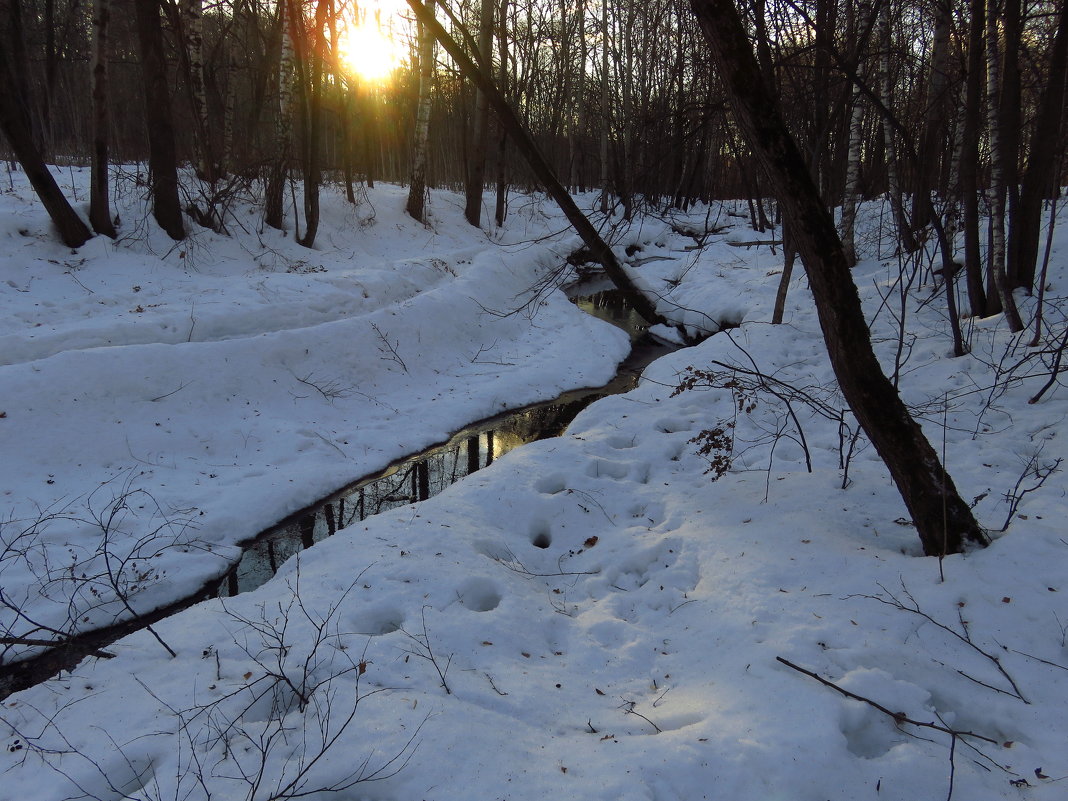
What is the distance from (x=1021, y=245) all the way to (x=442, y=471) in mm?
7381

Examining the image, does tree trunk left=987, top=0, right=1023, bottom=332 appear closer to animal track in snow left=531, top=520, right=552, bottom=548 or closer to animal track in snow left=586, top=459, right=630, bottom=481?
animal track in snow left=586, top=459, right=630, bottom=481

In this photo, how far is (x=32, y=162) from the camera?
8.18m

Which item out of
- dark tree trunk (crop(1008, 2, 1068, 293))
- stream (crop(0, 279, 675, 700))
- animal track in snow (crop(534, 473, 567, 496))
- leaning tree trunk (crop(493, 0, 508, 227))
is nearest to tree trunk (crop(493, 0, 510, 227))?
leaning tree trunk (crop(493, 0, 508, 227))

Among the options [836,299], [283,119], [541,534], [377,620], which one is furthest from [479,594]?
[283,119]

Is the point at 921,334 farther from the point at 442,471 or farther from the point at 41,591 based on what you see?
the point at 41,591

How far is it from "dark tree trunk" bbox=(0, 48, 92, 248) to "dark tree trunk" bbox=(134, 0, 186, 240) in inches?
49.6

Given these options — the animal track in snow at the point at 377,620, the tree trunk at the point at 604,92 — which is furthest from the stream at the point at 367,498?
the tree trunk at the point at 604,92

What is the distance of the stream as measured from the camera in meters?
3.71

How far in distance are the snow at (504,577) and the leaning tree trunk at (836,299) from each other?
289 mm

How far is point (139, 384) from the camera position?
6242 mm

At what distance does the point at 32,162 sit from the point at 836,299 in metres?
10.4

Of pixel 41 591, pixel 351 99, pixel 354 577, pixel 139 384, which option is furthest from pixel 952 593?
pixel 351 99

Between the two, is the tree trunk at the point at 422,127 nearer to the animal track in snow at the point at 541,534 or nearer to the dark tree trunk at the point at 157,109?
the dark tree trunk at the point at 157,109

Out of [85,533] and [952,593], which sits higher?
[952,593]
